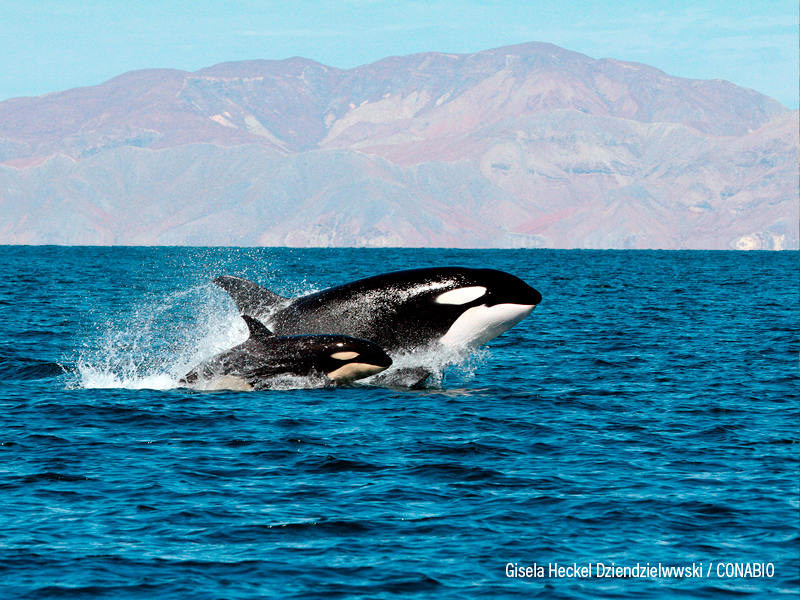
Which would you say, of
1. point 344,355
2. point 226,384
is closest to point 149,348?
point 226,384

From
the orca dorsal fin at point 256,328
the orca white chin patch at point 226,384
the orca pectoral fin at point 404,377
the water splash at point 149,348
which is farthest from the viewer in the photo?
the water splash at point 149,348

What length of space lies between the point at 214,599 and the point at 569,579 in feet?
11.6

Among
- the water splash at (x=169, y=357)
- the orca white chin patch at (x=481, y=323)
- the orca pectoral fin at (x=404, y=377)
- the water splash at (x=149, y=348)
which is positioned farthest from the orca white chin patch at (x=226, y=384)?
the orca white chin patch at (x=481, y=323)

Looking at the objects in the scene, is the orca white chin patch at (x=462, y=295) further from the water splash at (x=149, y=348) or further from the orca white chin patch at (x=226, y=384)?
the water splash at (x=149, y=348)

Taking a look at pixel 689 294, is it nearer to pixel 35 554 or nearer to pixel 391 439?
pixel 391 439

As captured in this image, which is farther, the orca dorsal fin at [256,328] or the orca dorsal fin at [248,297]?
the orca dorsal fin at [248,297]

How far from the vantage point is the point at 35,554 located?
10055mm

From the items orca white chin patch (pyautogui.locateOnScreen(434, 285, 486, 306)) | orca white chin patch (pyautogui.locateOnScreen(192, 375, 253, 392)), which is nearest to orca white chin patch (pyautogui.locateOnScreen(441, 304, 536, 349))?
orca white chin patch (pyautogui.locateOnScreen(434, 285, 486, 306))

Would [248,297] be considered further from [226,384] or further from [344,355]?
[344,355]

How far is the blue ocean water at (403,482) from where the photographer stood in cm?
970

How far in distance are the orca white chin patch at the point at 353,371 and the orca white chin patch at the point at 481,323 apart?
1.56 m

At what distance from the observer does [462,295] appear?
60.7 feet

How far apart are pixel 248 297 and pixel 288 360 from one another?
6.21 feet

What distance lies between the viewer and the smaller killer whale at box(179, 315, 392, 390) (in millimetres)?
17844
